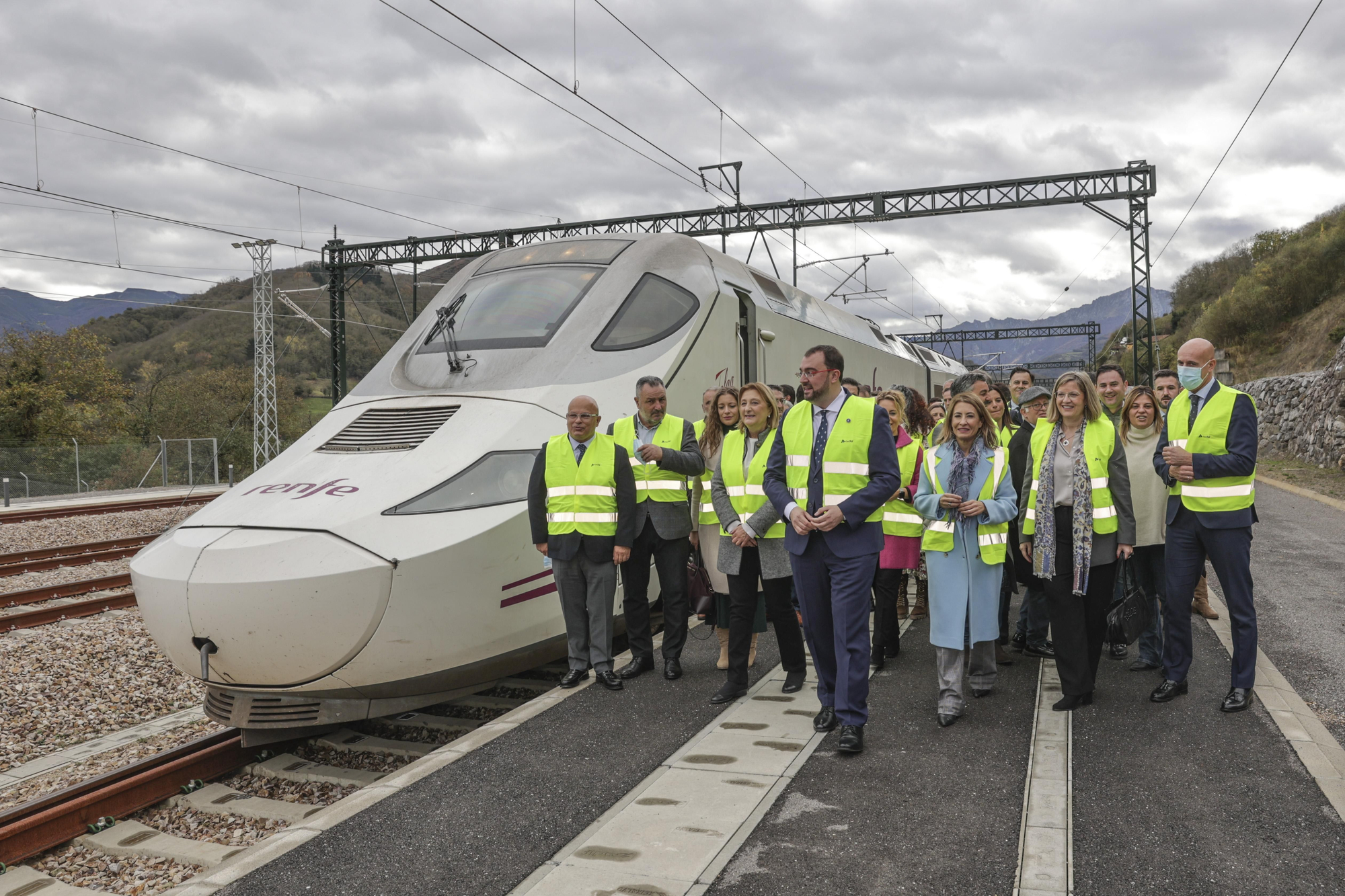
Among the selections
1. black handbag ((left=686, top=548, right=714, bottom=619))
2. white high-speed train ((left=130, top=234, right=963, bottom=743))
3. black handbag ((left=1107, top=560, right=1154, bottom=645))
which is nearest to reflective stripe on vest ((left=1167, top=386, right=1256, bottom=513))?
black handbag ((left=1107, top=560, right=1154, bottom=645))

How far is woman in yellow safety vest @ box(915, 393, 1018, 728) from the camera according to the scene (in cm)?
498

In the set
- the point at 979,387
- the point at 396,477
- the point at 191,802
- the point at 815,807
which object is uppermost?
the point at 979,387

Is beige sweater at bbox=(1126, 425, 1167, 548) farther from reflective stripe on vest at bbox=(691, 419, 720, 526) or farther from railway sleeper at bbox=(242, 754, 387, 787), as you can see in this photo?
railway sleeper at bbox=(242, 754, 387, 787)

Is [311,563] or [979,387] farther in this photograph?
[979,387]

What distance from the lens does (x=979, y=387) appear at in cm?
619

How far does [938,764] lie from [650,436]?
8.60 feet

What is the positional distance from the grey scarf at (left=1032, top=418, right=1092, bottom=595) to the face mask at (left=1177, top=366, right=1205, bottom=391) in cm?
58

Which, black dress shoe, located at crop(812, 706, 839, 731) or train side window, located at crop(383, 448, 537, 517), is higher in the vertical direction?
train side window, located at crop(383, 448, 537, 517)

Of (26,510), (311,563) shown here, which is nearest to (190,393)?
(26,510)

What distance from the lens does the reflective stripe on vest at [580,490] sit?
18.2 feet

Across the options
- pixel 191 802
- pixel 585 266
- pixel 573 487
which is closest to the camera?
pixel 191 802

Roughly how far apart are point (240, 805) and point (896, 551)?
4.03m

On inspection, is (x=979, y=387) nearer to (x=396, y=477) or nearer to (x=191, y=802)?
(x=396, y=477)

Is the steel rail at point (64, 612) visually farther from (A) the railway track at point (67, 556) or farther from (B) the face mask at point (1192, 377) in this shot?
(B) the face mask at point (1192, 377)
